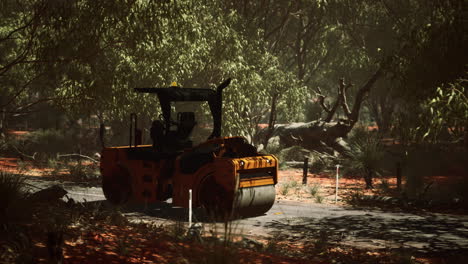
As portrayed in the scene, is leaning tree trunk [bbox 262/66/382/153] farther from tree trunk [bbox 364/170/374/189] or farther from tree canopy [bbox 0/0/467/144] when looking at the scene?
tree trunk [bbox 364/170/374/189]

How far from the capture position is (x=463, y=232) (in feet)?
34.8

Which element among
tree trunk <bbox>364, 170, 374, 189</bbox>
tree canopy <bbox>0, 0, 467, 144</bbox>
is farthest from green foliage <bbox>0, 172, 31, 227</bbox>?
tree trunk <bbox>364, 170, 374, 189</bbox>

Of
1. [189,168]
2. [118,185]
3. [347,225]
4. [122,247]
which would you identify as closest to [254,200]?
[189,168]

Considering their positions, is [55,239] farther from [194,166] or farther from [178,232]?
[194,166]

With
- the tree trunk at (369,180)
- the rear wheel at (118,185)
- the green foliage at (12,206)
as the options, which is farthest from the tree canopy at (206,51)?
the green foliage at (12,206)

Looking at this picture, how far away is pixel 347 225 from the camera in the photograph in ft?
36.6

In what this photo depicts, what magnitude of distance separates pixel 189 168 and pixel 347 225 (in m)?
3.54

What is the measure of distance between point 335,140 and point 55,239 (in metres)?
20.4

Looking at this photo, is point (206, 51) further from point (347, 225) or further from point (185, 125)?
point (347, 225)

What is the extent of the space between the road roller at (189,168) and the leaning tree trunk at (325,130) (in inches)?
494

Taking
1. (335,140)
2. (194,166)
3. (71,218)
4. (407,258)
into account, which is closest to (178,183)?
(194,166)

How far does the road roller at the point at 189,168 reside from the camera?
1074 cm

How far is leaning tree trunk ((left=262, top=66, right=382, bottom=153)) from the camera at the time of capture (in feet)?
78.1

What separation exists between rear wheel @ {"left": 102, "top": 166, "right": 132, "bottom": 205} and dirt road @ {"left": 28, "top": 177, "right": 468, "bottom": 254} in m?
0.34
